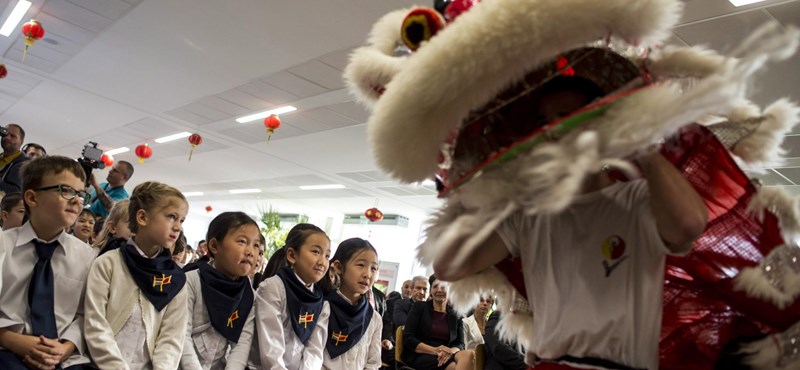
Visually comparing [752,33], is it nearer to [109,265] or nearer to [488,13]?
[488,13]

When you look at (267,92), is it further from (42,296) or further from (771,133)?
(771,133)

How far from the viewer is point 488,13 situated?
0.76m

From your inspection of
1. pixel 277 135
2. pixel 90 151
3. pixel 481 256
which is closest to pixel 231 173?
pixel 277 135

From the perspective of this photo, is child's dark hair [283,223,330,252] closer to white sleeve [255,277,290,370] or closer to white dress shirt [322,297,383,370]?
white sleeve [255,277,290,370]

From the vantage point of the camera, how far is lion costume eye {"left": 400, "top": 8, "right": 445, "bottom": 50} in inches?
36.1

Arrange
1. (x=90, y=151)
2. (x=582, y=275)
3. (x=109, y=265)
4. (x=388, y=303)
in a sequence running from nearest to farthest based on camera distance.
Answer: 1. (x=582, y=275)
2. (x=109, y=265)
3. (x=90, y=151)
4. (x=388, y=303)

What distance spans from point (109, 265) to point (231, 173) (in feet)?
33.4

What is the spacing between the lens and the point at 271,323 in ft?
8.10

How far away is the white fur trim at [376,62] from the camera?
969 millimetres

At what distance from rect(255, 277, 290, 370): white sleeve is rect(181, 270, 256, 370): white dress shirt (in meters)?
0.06

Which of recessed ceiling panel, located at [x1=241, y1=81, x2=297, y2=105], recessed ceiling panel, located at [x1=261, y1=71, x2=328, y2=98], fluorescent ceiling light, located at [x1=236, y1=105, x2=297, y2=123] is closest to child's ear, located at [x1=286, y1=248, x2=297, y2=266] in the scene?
recessed ceiling panel, located at [x1=261, y1=71, x2=328, y2=98]

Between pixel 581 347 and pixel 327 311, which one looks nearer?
pixel 581 347

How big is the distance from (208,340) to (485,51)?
2090 millimetres

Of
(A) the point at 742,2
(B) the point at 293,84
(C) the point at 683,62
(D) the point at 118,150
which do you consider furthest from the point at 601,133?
(D) the point at 118,150
